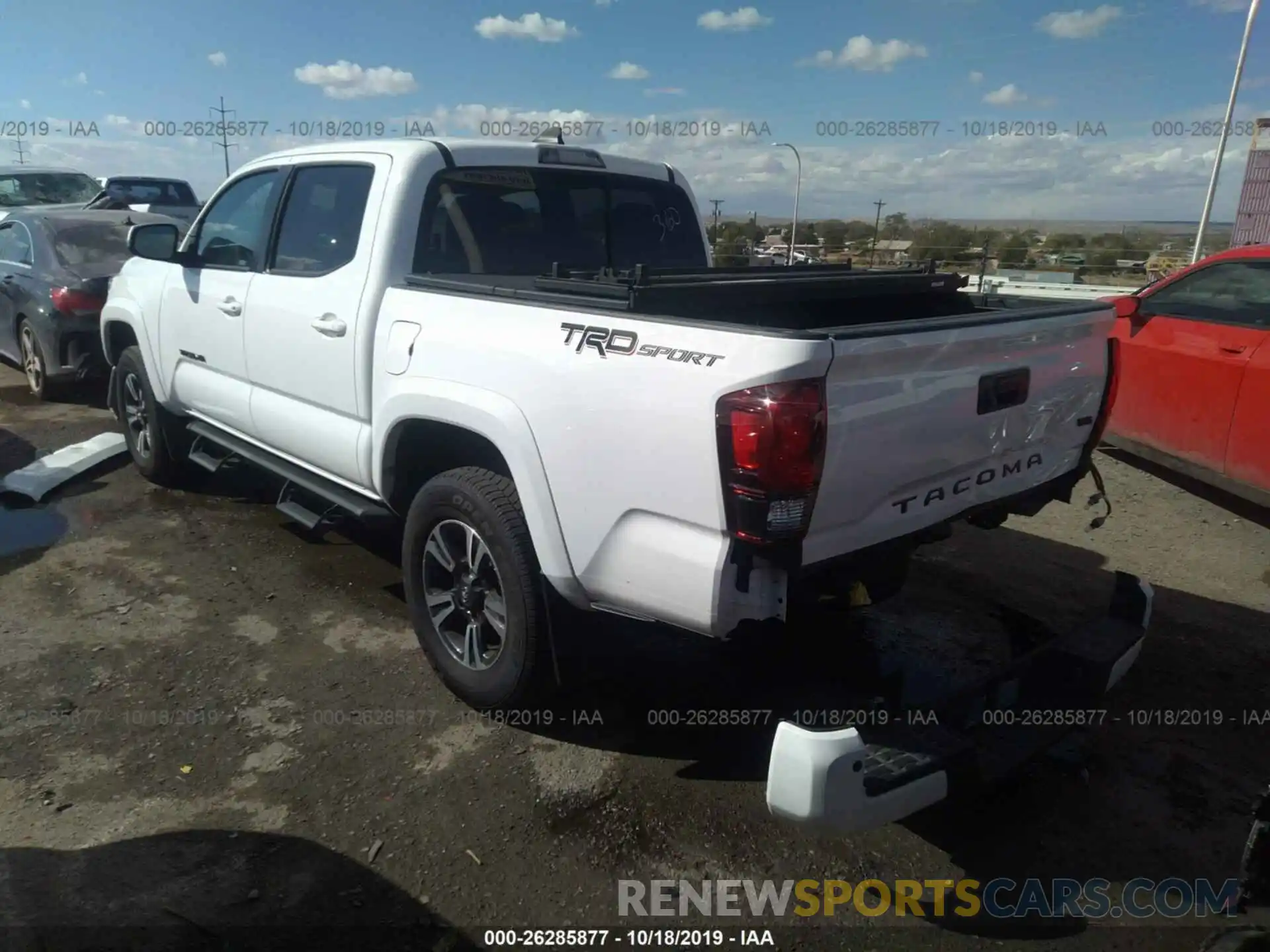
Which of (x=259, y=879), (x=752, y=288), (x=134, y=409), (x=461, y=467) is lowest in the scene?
(x=259, y=879)

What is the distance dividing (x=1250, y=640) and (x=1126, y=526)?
1.56 meters

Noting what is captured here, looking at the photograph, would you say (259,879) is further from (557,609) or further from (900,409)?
(900,409)

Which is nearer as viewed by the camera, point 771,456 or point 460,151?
point 771,456

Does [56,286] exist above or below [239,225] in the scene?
below

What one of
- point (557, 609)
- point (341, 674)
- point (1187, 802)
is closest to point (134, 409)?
point (341, 674)

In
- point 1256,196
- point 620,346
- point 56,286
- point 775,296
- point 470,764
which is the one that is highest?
point 1256,196

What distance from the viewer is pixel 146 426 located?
582 centimetres

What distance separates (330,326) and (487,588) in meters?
1.31

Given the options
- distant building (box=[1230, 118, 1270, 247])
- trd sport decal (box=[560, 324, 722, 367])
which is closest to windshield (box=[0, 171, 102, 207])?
trd sport decal (box=[560, 324, 722, 367])

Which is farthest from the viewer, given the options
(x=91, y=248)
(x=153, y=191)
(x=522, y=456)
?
(x=153, y=191)

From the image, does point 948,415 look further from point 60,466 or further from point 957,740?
point 60,466

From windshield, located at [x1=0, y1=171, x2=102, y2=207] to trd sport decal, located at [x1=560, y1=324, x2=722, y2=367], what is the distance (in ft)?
46.9

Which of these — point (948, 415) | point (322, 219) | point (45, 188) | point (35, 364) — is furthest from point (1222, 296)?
point (45, 188)

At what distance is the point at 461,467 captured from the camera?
10.9 feet
